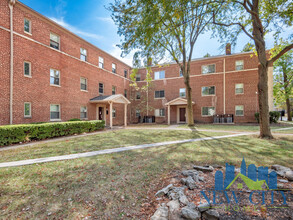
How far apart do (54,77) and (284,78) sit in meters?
33.4

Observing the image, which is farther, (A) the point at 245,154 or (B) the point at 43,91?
(B) the point at 43,91

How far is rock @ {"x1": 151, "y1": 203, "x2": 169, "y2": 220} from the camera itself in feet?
7.48

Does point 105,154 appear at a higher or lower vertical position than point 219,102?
lower

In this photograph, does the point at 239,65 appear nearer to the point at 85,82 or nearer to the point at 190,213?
the point at 85,82

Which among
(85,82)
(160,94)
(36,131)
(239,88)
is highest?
(85,82)

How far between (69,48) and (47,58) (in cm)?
256

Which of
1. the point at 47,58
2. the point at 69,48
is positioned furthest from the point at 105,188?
the point at 69,48

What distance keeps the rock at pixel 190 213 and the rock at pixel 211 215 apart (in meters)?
0.11

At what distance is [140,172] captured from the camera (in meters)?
4.04

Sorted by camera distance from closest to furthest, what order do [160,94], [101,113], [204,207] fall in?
[204,207], [101,113], [160,94]

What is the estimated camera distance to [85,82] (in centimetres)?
1554

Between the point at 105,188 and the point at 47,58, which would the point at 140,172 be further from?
the point at 47,58

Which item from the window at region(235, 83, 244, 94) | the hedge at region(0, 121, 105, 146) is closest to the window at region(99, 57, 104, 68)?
the hedge at region(0, 121, 105, 146)

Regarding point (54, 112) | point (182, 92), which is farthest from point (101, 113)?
point (182, 92)
